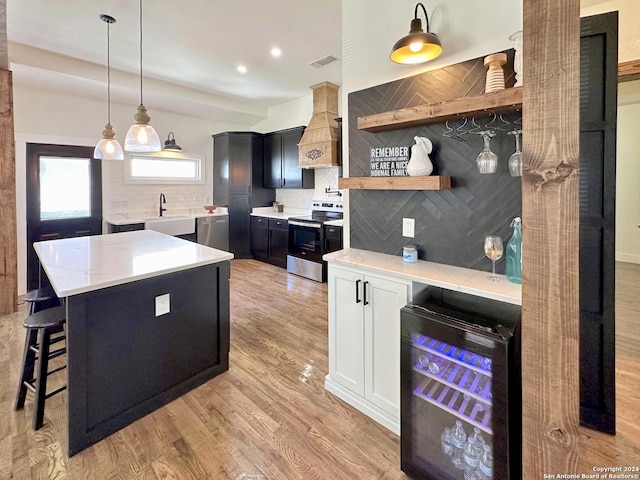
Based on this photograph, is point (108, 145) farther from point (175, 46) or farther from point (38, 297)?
point (175, 46)

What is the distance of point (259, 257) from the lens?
641 centimetres

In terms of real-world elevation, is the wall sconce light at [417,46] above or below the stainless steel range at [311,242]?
above

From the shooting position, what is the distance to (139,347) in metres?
2.06

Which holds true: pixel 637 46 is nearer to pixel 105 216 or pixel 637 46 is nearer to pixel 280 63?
pixel 280 63

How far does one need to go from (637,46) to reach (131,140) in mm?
3812

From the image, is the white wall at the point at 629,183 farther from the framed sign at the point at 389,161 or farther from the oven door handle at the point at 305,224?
the framed sign at the point at 389,161

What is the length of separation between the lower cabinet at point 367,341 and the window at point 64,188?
4687 mm

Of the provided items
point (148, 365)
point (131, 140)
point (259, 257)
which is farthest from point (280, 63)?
point (148, 365)

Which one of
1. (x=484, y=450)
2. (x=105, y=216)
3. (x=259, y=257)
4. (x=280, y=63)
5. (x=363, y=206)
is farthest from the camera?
(x=259, y=257)

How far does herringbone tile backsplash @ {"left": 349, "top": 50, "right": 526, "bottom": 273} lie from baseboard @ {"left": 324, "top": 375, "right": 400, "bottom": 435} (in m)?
0.99

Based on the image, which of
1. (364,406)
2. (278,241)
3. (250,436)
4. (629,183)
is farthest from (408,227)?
(629,183)

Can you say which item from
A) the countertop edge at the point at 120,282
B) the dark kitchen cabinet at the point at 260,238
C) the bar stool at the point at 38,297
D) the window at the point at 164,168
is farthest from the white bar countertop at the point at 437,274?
the window at the point at 164,168

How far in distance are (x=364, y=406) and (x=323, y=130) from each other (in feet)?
13.5

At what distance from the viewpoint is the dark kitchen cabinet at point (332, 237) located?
4715 millimetres
